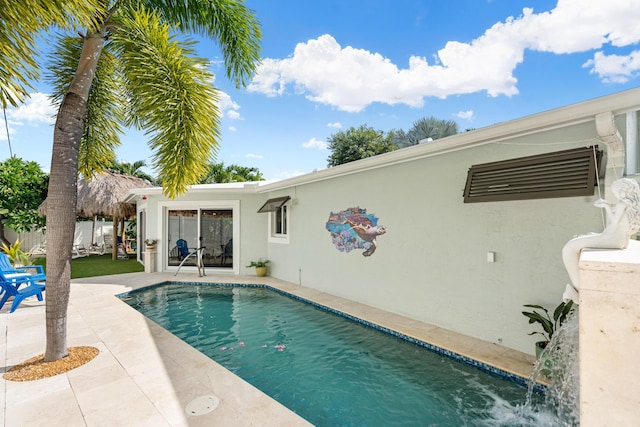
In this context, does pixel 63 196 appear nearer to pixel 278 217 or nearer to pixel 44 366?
pixel 44 366

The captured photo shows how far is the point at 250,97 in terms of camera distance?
17625mm

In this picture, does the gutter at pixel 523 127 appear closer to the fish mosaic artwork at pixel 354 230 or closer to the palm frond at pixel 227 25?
the fish mosaic artwork at pixel 354 230

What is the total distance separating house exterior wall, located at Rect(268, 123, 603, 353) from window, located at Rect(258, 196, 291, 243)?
8.73 ft

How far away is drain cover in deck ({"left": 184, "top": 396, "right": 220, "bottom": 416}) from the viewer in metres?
3.71

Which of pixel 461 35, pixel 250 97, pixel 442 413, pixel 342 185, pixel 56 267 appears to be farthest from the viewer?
pixel 250 97

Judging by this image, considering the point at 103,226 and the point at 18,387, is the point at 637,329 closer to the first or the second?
the point at 18,387

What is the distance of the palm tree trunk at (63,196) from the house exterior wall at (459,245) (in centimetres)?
614

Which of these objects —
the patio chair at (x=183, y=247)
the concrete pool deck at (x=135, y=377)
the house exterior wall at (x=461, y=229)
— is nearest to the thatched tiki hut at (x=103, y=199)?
the patio chair at (x=183, y=247)

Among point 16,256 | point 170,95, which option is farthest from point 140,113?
point 16,256

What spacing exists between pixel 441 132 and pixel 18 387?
107ft

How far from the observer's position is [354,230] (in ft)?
29.3

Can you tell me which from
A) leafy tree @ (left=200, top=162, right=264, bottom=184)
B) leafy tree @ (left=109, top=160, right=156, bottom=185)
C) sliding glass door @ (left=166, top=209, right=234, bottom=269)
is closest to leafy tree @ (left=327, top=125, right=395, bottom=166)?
leafy tree @ (left=200, top=162, right=264, bottom=184)

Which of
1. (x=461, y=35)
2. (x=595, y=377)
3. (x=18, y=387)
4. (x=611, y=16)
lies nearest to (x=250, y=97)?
(x=461, y=35)

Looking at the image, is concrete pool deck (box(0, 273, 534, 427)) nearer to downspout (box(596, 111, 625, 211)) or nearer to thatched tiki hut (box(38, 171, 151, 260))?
downspout (box(596, 111, 625, 211))
